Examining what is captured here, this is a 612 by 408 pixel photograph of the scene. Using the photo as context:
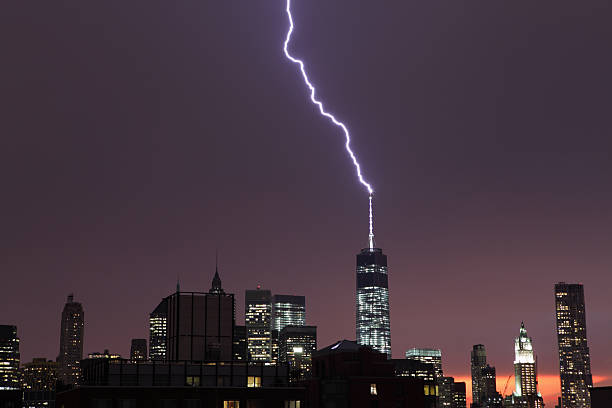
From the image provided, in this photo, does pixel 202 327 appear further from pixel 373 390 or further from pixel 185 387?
pixel 373 390

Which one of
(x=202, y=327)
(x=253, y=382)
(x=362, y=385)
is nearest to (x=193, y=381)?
(x=253, y=382)

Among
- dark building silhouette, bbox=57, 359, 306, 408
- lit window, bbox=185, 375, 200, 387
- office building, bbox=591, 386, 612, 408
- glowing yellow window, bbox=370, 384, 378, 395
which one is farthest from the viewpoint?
glowing yellow window, bbox=370, 384, 378, 395

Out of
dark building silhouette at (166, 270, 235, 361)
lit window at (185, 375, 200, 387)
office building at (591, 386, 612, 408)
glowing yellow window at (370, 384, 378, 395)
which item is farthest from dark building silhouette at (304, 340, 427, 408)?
office building at (591, 386, 612, 408)

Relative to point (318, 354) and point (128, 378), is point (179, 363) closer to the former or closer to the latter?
point (128, 378)

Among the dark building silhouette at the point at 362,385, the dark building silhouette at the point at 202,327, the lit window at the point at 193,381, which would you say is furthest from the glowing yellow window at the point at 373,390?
the lit window at the point at 193,381

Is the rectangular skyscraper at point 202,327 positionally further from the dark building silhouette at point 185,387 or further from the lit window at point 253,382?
the lit window at point 253,382

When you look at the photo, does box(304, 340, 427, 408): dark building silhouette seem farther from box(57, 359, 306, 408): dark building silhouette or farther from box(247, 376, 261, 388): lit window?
box(247, 376, 261, 388): lit window

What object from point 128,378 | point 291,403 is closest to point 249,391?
point 291,403
